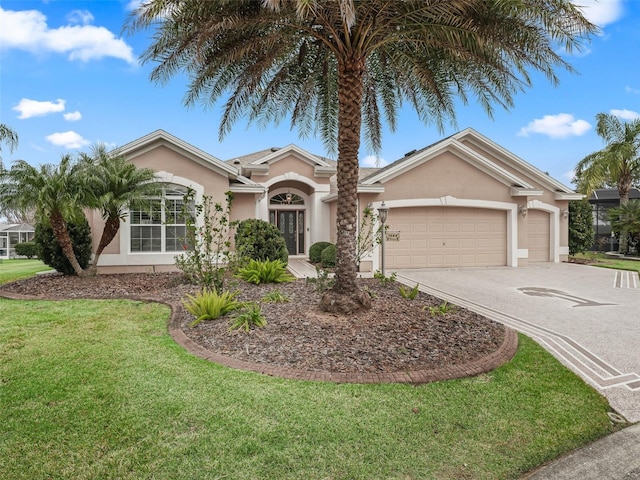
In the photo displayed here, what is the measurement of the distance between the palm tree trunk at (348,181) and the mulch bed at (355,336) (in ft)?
1.37

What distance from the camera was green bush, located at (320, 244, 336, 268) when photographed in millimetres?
13499

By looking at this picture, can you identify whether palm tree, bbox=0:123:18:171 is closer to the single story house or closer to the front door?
the front door

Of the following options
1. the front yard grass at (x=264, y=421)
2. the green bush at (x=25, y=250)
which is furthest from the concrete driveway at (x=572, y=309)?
the green bush at (x=25, y=250)

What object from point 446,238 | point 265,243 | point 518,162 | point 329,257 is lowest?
point 329,257

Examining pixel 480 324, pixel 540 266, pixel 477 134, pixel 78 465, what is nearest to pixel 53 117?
pixel 78 465

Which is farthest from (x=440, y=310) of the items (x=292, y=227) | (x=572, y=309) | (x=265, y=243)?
(x=292, y=227)

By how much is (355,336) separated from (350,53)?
16.4 feet

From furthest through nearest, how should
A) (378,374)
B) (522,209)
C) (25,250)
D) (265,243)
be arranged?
(25,250), (522,209), (265,243), (378,374)

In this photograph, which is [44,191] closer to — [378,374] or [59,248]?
[59,248]

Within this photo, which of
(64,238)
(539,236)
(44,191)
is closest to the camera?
(44,191)

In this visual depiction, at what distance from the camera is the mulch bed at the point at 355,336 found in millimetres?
4840

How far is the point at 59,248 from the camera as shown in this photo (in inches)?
441

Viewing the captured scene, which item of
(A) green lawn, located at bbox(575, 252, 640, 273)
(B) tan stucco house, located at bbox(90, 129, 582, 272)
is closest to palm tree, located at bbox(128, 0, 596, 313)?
(B) tan stucco house, located at bbox(90, 129, 582, 272)

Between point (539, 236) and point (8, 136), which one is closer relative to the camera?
point (8, 136)
